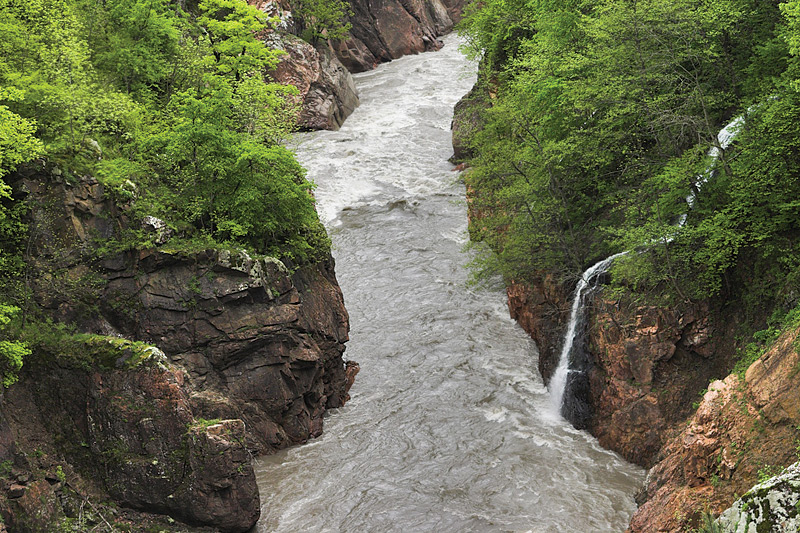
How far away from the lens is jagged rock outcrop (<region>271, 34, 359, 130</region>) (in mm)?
45156

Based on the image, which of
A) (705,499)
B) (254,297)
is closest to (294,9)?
(254,297)

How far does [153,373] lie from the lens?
16.2 meters

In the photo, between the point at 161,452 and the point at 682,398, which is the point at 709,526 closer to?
the point at 682,398

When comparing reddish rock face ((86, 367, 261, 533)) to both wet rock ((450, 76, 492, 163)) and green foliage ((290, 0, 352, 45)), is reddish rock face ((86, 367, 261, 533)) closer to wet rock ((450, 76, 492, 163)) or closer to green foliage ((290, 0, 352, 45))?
wet rock ((450, 76, 492, 163))

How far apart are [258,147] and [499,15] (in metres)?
20.1

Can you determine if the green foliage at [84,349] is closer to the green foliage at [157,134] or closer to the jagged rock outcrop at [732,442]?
the green foliage at [157,134]

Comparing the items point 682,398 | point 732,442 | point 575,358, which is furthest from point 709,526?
point 575,358

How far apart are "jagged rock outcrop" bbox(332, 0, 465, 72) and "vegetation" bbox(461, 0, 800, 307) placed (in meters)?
32.6

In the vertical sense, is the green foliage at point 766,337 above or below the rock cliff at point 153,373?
above

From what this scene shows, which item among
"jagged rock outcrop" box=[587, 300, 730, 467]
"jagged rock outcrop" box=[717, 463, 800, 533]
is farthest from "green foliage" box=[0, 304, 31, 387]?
"jagged rock outcrop" box=[587, 300, 730, 467]

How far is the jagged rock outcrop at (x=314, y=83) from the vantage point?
45.2 m

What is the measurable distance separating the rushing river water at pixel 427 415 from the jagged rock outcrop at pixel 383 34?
22.0 metres

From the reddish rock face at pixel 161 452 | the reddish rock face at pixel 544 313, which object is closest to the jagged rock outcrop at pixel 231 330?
the reddish rock face at pixel 161 452

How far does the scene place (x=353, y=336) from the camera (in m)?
27.1
